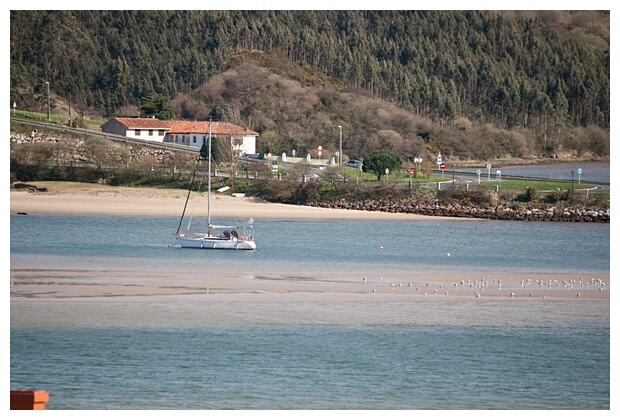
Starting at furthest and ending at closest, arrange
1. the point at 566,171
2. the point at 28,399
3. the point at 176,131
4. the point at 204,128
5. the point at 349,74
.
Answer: the point at 349,74 → the point at 566,171 → the point at 204,128 → the point at 176,131 → the point at 28,399

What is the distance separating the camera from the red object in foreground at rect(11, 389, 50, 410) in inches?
480

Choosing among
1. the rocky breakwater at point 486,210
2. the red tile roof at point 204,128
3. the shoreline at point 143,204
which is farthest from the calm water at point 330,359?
the red tile roof at point 204,128

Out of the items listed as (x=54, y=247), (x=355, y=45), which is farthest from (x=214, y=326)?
(x=355, y=45)

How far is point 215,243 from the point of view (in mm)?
37812

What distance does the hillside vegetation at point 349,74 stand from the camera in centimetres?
9406

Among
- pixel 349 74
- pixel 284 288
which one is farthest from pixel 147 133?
pixel 284 288

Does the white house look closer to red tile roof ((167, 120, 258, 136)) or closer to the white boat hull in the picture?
red tile roof ((167, 120, 258, 136))

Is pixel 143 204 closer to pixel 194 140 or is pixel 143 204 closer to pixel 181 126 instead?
pixel 194 140

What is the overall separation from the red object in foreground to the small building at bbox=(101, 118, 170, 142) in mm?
63371

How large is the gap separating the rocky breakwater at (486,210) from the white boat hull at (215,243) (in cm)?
1807

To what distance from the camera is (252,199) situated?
56.2 metres

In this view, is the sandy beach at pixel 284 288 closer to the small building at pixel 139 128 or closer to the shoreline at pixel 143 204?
the shoreline at pixel 143 204

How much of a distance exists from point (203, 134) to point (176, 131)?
2276 mm

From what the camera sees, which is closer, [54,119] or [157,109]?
[54,119]
